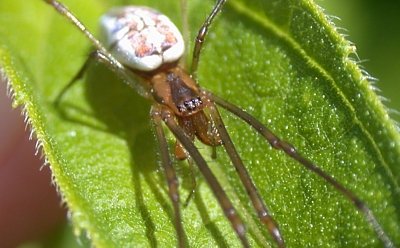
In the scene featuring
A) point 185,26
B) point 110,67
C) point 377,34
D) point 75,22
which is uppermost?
point 377,34

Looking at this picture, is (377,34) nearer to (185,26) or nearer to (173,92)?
(185,26)

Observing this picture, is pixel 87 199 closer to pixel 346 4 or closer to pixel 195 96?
pixel 195 96

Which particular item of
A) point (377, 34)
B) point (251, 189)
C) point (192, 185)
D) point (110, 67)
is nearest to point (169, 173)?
point (192, 185)

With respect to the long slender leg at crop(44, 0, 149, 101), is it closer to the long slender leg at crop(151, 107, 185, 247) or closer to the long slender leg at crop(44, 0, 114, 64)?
the long slender leg at crop(44, 0, 114, 64)

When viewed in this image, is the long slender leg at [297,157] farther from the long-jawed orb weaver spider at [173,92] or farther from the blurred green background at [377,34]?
the blurred green background at [377,34]

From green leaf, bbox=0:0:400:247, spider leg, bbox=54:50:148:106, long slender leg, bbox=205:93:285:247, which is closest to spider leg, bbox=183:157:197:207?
green leaf, bbox=0:0:400:247

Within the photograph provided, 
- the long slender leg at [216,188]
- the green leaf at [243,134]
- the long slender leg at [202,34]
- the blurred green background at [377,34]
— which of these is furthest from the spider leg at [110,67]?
the blurred green background at [377,34]
